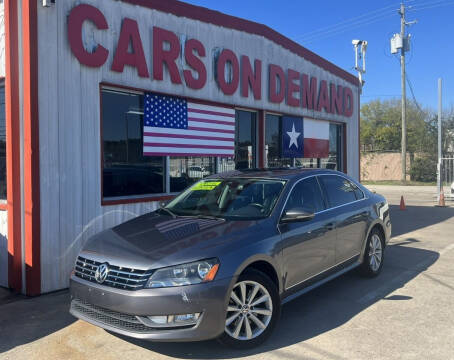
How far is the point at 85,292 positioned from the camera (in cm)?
386

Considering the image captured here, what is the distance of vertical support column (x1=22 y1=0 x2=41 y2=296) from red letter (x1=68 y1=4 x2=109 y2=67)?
551 millimetres

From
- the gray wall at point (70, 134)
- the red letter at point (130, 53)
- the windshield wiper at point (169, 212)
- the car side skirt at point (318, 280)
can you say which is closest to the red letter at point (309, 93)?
the gray wall at point (70, 134)

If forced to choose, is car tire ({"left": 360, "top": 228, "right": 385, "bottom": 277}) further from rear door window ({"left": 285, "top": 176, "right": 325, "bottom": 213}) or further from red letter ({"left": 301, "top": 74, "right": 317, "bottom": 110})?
red letter ({"left": 301, "top": 74, "right": 317, "bottom": 110})

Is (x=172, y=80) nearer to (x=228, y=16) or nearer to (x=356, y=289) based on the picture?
(x=228, y=16)

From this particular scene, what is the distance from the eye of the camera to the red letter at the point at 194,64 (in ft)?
26.1

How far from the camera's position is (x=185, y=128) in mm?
8148

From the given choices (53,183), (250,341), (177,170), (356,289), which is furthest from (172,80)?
(250,341)

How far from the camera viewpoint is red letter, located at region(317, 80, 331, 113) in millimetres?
12195

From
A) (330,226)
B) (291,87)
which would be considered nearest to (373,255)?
(330,226)

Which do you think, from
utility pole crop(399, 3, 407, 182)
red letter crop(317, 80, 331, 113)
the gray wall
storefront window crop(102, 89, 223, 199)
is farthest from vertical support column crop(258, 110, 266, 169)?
utility pole crop(399, 3, 407, 182)

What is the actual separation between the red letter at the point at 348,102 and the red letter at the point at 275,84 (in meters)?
3.83

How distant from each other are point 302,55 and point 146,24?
537cm

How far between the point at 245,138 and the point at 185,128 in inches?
81.5

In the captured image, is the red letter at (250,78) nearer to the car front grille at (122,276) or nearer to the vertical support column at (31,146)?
the vertical support column at (31,146)
